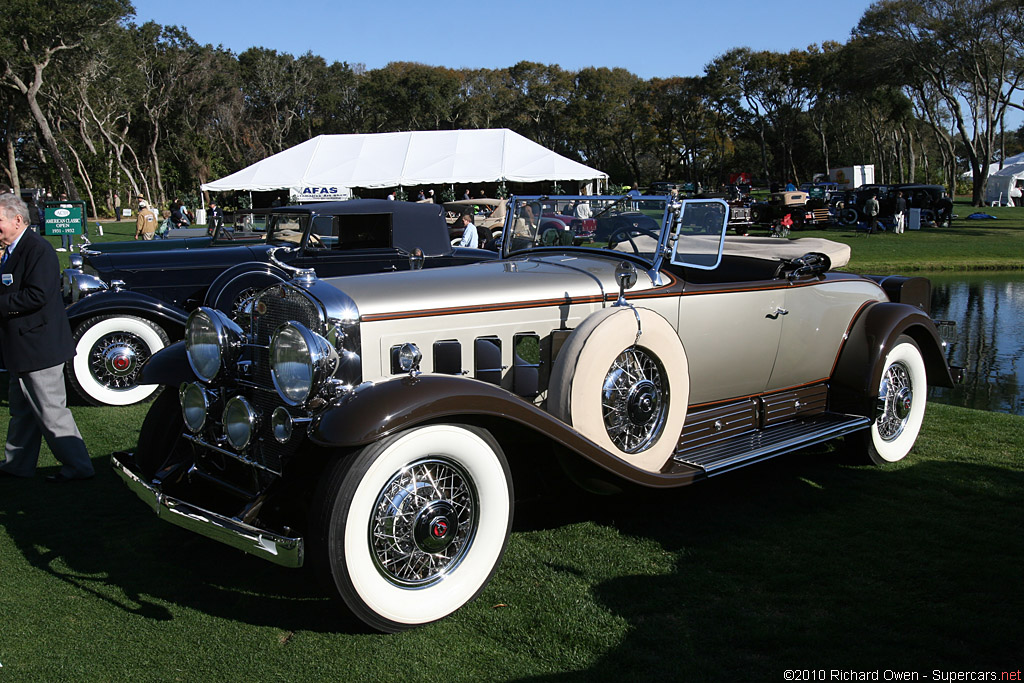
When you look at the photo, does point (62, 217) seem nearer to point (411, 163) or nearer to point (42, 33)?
point (411, 163)

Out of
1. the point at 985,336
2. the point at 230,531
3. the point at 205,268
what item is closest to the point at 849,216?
Answer: the point at 985,336

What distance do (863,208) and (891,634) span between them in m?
32.9

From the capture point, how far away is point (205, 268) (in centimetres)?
868

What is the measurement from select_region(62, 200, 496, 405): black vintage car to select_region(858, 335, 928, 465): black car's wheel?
4.09 meters

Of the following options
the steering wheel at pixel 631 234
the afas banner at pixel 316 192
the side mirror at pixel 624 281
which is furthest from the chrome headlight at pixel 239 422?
the afas banner at pixel 316 192

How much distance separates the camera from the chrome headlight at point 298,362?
3.25m

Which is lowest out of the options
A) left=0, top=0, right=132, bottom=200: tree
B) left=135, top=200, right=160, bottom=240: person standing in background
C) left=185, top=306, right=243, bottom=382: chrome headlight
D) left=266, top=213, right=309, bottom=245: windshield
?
left=185, top=306, right=243, bottom=382: chrome headlight

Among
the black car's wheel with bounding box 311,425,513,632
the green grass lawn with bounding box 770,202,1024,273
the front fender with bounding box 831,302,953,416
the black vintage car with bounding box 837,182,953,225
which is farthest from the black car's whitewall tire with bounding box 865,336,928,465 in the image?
the black vintage car with bounding box 837,182,953,225

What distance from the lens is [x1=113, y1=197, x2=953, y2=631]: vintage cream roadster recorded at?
10.1 ft

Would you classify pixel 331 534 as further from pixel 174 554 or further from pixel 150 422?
pixel 150 422

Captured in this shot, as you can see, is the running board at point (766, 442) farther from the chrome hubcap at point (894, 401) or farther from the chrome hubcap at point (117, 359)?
the chrome hubcap at point (117, 359)

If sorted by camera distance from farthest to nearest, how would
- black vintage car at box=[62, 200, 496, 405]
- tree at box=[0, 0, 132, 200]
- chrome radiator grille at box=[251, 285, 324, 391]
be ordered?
tree at box=[0, 0, 132, 200]
black vintage car at box=[62, 200, 496, 405]
chrome radiator grille at box=[251, 285, 324, 391]

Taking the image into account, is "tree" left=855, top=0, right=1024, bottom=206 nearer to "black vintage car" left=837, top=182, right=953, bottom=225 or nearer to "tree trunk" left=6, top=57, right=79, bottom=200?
"black vintage car" left=837, top=182, right=953, bottom=225

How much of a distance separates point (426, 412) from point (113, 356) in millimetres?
5534
